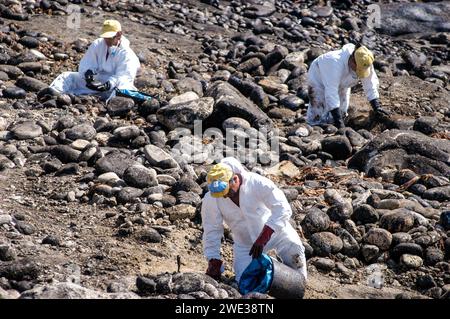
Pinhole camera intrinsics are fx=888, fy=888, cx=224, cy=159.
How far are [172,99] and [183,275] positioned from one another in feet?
17.0

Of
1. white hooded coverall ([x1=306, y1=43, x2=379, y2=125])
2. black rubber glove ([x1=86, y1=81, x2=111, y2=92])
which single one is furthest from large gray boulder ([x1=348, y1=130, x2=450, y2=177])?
black rubber glove ([x1=86, y1=81, x2=111, y2=92])

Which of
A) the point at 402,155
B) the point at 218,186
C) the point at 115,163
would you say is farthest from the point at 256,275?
the point at 402,155

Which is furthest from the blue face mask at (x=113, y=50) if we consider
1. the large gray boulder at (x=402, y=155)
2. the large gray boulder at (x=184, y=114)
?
the large gray boulder at (x=402, y=155)

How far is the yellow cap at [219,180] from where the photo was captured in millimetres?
6785

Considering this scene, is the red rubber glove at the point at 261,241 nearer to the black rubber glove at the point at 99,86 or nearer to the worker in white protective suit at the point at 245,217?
the worker in white protective suit at the point at 245,217

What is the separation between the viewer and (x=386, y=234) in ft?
27.0

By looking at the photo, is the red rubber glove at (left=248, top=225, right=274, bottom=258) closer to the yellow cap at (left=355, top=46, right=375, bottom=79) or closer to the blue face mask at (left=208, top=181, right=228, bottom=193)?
the blue face mask at (left=208, top=181, right=228, bottom=193)

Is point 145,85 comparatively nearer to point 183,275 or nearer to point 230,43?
point 230,43

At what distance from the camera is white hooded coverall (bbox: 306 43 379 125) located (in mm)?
11242

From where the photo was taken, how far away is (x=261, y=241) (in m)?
6.89

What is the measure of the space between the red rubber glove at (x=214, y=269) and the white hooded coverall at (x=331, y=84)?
468 cm

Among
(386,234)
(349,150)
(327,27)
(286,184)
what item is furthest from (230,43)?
(386,234)

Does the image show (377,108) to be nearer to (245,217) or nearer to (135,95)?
(135,95)

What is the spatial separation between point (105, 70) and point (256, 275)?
5.42m
